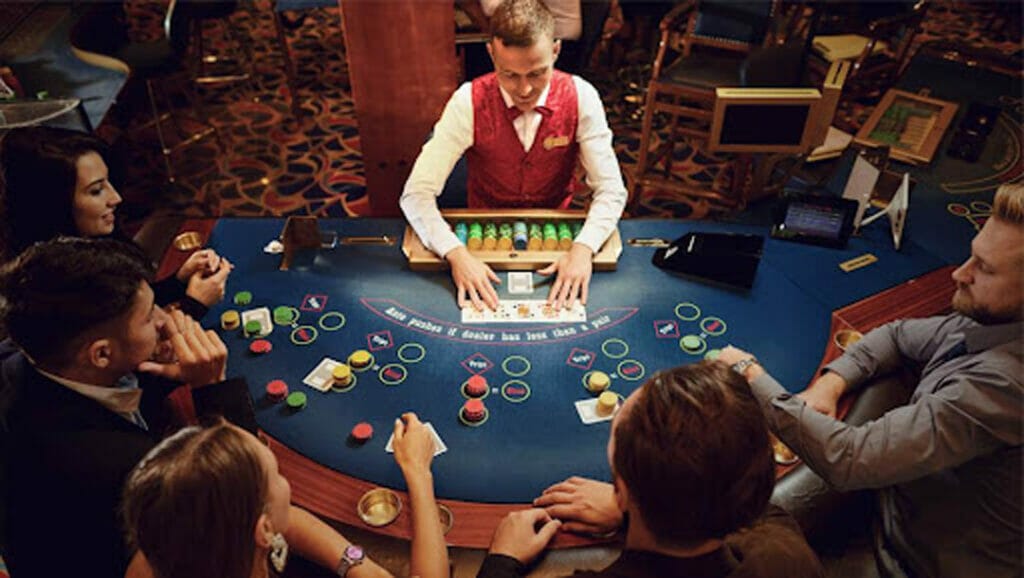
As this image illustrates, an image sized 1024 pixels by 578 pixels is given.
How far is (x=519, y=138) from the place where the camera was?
2785 millimetres

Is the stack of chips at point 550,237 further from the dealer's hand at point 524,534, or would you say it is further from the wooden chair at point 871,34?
the wooden chair at point 871,34

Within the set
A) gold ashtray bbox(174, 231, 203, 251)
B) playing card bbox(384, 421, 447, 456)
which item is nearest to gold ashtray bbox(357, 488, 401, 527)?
playing card bbox(384, 421, 447, 456)

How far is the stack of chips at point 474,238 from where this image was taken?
97.7 inches

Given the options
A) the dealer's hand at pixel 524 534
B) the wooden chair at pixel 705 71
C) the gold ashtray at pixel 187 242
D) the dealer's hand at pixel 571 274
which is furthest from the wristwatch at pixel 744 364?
the wooden chair at pixel 705 71

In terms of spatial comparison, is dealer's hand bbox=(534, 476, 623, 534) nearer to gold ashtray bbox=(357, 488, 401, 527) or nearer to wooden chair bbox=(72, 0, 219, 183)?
gold ashtray bbox=(357, 488, 401, 527)

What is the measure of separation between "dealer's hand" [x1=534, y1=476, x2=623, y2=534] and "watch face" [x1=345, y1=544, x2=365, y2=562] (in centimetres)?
42

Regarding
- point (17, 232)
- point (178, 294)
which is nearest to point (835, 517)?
point (178, 294)

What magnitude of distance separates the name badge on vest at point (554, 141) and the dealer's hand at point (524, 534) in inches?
61.2

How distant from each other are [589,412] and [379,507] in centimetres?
60

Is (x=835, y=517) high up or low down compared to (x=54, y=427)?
down

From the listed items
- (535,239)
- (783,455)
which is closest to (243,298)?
(535,239)

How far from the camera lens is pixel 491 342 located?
2156 mm

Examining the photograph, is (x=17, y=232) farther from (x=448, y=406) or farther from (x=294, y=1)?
(x=294, y=1)

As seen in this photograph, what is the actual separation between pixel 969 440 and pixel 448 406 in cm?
124
